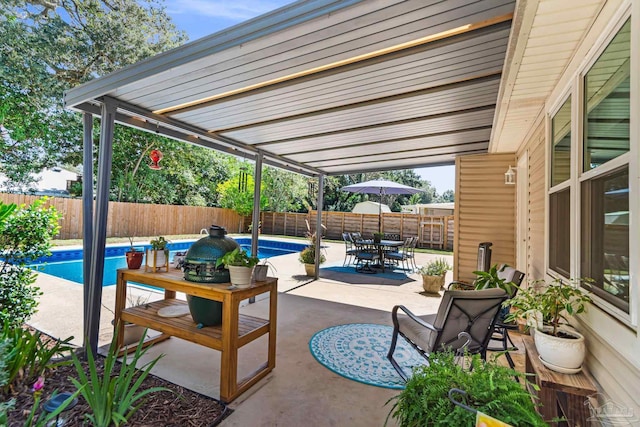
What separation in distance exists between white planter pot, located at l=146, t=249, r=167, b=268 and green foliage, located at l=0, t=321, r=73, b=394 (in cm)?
90

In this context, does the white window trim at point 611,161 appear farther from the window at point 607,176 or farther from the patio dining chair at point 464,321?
the patio dining chair at point 464,321

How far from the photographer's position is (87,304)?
284 centimetres

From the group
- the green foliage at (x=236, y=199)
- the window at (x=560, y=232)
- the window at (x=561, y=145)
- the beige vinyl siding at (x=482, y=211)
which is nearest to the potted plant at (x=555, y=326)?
the window at (x=560, y=232)

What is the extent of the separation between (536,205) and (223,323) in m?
3.54

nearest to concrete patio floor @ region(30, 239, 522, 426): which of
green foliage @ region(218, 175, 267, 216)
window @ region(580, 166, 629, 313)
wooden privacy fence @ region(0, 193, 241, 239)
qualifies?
window @ region(580, 166, 629, 313)

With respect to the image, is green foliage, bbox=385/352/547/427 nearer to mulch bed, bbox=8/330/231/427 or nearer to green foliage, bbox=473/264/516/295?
green foliage, bbox=473/264/516/295

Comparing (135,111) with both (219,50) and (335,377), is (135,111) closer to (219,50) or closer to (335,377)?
(219,50)

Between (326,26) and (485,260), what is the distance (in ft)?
13.3

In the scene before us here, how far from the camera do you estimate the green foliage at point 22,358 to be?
6.69 feet

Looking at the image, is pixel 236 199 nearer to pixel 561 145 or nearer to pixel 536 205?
pixel 536 205

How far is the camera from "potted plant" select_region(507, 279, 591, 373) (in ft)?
4.98

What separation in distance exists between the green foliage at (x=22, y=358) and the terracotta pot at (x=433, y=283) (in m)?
5.41

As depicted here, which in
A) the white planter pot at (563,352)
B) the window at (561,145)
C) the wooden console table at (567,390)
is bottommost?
the wooden console table at (567,390)

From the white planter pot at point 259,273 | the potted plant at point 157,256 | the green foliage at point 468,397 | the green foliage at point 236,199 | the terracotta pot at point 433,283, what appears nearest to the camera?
the green foliage at point 468,397
